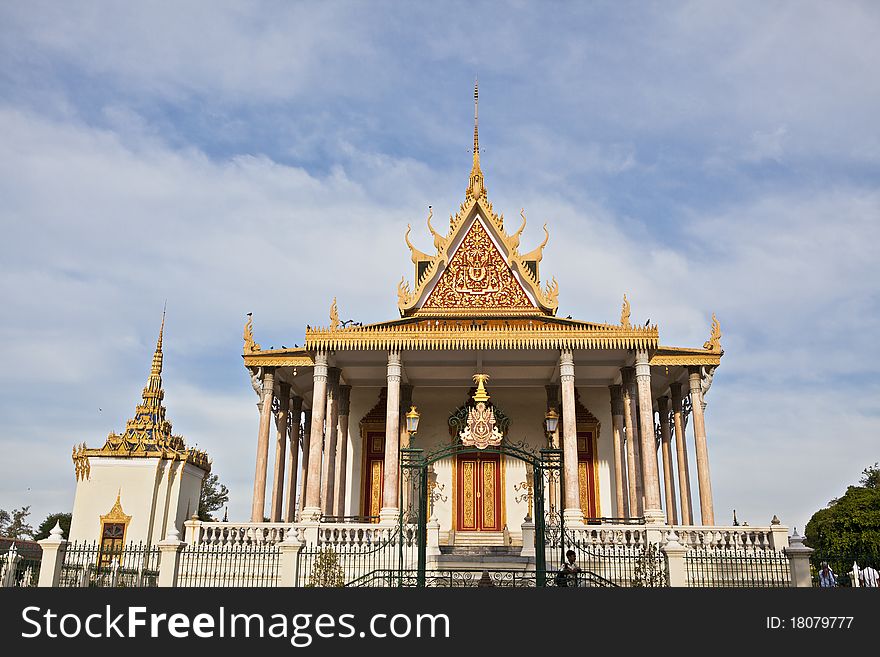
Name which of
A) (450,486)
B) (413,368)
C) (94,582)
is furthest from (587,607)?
(450,486)

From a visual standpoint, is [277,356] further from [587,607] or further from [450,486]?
[587,607]

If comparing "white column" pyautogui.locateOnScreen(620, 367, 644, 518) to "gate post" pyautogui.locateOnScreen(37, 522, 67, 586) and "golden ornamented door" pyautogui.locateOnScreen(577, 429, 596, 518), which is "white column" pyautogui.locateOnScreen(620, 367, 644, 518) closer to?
"golden ornamented door" pyautogui.locateOnScreen(577, 429, 596, 518)

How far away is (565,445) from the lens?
18.6m

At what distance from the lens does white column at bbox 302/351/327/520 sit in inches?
731

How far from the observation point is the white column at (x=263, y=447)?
2088cm

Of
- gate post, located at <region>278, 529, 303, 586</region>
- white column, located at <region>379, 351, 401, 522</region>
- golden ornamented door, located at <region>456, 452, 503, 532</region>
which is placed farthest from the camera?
golden ornamented door, located at <region>456, 452, 503, 532</region>

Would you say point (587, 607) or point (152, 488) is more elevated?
point (152, 488)

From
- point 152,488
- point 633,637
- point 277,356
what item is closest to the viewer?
point 633,637

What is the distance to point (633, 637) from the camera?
774 centimetres

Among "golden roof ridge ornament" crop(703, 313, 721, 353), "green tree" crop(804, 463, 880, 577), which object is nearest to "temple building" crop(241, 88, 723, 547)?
"golden roof ridge ornament" crop(703, 313, 721, 353)

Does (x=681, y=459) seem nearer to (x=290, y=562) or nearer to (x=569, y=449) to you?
(x=569, y=449)

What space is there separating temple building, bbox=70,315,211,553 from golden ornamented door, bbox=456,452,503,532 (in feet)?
31.5

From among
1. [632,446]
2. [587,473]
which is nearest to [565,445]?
[632,446]

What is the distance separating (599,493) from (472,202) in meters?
10.9
